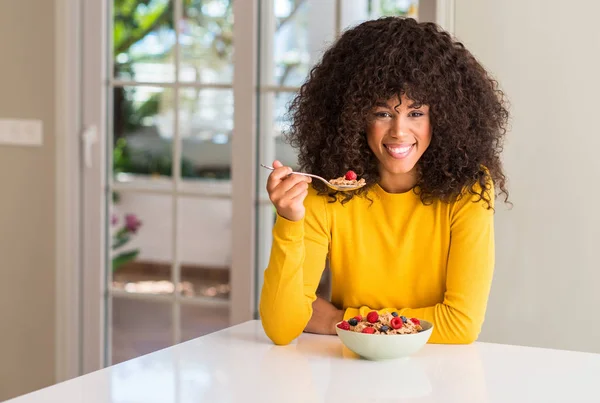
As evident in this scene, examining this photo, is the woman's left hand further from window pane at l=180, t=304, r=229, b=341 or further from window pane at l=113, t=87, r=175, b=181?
window pane at l=113, t=87, r=175, b=181

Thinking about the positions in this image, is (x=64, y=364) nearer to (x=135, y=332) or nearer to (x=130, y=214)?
(x=135, y=332)

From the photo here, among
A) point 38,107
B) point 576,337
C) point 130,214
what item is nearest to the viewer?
point 576,337

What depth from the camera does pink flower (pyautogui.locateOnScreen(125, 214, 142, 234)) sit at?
3.57 meters

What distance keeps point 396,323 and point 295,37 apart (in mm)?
1687

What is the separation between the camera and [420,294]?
1.85 m

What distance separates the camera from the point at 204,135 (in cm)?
345

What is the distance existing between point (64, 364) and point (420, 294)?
1987 mm

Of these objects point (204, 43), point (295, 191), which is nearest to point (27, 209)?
point (204, 43)

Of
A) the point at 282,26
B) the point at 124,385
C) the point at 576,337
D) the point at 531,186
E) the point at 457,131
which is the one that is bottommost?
the point at 576,337

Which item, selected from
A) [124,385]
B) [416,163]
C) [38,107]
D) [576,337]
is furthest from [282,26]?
[124,385]

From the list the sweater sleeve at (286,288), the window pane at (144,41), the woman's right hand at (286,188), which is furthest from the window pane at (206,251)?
the woman's right hand at (286,188)

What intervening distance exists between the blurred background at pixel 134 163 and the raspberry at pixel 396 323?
1.51 meters

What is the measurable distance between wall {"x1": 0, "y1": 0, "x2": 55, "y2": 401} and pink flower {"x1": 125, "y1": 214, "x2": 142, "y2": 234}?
13.3 inches

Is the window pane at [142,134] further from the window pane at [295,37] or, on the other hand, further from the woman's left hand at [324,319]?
the woman's left hand at [324,319]
